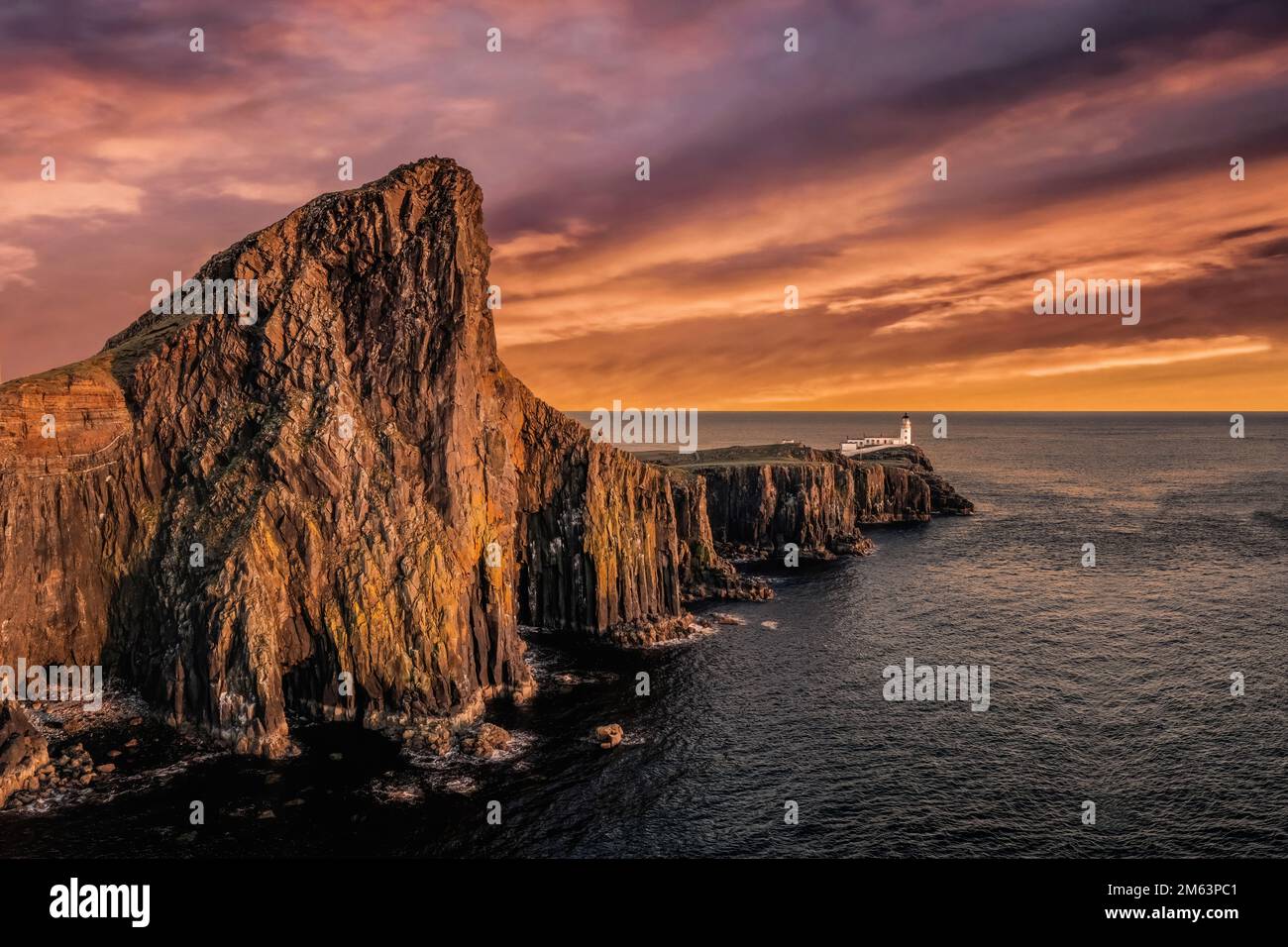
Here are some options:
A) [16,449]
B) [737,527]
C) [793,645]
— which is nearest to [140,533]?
[16,449]

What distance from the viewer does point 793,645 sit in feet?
341

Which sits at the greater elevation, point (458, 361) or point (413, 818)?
point (458, 361)

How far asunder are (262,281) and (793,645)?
7564 cm

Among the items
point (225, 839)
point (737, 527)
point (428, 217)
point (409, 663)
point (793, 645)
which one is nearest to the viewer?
point (225, 839)

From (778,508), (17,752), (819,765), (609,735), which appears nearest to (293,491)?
(17,752)

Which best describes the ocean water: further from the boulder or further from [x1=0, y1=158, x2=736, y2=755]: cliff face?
[x1=0, y1=158, x2=736, y2=755]: cliff face

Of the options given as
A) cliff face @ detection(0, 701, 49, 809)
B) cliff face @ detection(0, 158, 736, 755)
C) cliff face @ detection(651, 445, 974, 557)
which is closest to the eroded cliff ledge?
cliff face @ detection(0, 158, 736, 755)

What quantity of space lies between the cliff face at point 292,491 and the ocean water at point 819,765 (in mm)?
7745

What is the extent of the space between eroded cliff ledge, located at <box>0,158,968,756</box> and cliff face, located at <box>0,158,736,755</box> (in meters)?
0.21

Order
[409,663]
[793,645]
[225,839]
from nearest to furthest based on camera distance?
[225,839] → [409,663] → [793,645]

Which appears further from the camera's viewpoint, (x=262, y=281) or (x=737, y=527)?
(x=737, y=527)

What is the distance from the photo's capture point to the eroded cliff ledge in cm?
7781

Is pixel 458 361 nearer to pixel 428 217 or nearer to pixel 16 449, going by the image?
pixel 428 217
